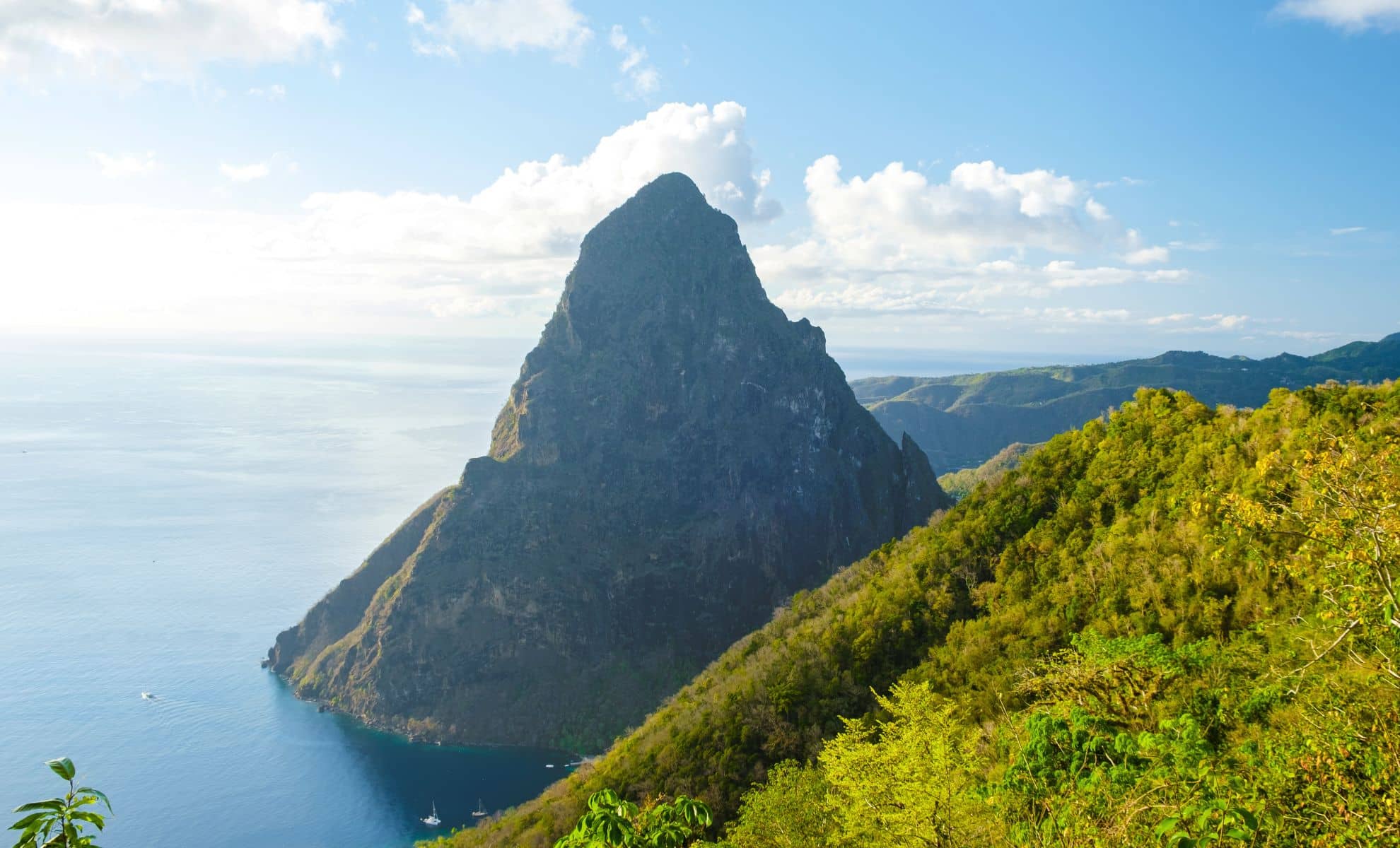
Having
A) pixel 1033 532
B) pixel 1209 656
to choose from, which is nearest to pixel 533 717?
pixel 1033 532

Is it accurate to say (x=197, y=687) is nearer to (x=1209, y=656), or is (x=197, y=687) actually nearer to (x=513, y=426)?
(x=513, y=426)

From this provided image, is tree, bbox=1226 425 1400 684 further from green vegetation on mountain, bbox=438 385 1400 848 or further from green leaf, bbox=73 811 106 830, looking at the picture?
green leaf, bbox=73 811 106 830

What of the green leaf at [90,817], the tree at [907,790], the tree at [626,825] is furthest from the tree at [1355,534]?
the green leaf at [90,817]

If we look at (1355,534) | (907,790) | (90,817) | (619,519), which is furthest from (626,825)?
(619,519)

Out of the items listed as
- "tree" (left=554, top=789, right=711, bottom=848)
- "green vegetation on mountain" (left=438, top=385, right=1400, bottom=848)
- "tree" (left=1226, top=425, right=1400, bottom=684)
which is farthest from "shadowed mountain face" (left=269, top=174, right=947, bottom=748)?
"tree" (left=554, top=789, right=711, bottom=848)

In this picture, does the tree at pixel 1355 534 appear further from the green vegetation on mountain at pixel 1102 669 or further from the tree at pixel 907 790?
the tree at pixel 907 790

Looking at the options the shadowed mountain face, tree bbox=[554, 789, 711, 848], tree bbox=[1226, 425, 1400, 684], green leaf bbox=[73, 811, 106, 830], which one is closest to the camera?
green leaf bbox=[73, 811, 106, 830]
